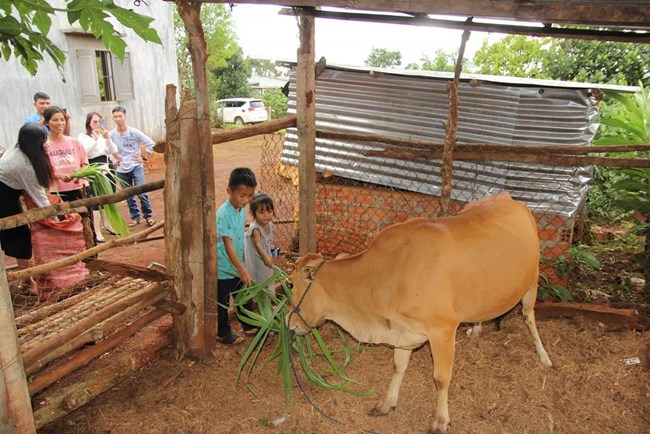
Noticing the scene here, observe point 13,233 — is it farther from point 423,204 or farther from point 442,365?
point 423,204

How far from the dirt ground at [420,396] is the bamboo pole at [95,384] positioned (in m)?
0.15

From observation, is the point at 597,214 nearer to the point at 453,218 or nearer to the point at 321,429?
the point at 453,218

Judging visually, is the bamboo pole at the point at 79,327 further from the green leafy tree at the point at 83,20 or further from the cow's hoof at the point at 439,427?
the cow's hoof at the point at 439,427

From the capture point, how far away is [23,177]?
4527 millimetres

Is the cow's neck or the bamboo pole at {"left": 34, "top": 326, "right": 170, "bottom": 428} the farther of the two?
the cow's neck

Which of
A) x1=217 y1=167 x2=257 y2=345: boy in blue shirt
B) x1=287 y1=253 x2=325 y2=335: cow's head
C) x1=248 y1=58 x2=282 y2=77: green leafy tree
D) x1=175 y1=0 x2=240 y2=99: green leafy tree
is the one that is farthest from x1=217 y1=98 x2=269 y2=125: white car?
x1=248 y1=58 x2=282 y2=77: green leafy tree

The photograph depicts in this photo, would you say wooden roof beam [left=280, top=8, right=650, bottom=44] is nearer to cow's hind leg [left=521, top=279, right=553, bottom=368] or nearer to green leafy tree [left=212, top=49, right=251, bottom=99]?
cow's hind leg [left=521, top=279, right=553, bottom=368]

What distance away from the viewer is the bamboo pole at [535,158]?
3861mm

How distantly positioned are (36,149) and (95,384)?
2360 millimetres

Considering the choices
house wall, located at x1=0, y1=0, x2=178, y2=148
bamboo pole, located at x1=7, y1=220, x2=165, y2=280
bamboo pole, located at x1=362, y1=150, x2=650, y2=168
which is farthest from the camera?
house wall, located at x1=0, y1=0, x2=178, y2=148

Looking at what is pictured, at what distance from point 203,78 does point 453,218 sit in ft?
6.17

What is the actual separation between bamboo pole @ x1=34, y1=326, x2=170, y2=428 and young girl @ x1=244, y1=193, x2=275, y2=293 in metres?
0.83

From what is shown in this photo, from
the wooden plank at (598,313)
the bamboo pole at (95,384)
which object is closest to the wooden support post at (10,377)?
the bamboo pole at (95,384)

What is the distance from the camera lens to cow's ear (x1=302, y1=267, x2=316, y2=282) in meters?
3.24
